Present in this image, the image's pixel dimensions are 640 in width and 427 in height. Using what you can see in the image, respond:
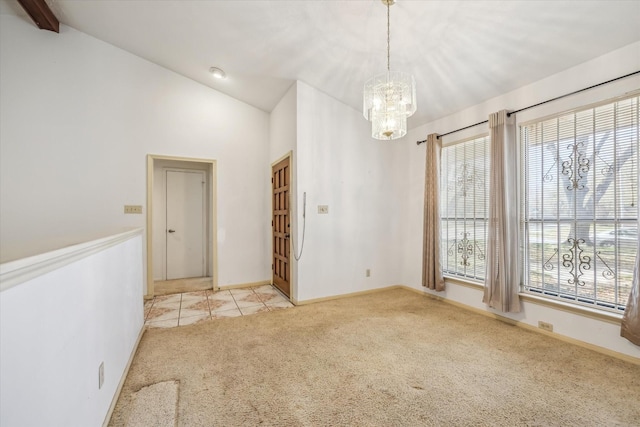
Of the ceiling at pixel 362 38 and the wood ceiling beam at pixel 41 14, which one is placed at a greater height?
the wood ceiling beam at pixel 41 14

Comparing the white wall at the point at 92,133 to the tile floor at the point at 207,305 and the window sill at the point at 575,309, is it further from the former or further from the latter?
the window sill at the point at 575,309

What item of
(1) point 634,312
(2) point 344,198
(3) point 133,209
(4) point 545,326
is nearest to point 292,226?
(2) point 344,198

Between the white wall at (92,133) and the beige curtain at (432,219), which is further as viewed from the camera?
the beige curtain at (432,219)

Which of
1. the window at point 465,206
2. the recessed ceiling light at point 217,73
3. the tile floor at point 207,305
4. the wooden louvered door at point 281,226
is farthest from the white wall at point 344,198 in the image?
the recessed ceiling light at point 217,73

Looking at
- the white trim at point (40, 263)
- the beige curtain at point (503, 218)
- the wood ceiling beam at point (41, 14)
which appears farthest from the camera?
the wood ceiling beam at point (41, 14)

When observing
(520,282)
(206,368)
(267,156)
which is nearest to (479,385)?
(520,282)

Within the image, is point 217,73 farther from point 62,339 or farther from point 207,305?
point 62,339

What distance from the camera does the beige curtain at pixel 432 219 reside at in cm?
381

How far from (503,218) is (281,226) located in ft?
9.50

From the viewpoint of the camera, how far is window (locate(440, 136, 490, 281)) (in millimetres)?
3410

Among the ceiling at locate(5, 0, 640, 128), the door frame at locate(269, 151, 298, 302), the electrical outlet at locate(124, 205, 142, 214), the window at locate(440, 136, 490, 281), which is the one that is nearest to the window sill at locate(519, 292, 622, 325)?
the window at locate(440, 136, 490, 281)

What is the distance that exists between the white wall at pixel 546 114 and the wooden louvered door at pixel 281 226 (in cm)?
198

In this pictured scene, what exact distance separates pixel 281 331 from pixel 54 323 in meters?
2.13

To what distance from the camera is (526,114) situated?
292cm
